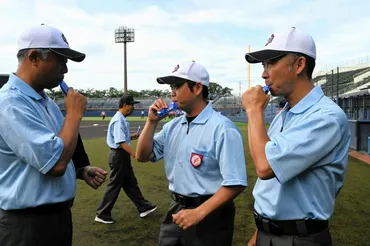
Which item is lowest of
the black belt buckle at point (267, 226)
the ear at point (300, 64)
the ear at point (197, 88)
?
the black belt buckle at point (267, 226)

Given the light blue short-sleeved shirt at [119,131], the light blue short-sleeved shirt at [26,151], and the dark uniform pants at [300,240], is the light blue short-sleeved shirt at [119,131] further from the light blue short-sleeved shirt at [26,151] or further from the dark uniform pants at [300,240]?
the dark uniform pants at [300,240]

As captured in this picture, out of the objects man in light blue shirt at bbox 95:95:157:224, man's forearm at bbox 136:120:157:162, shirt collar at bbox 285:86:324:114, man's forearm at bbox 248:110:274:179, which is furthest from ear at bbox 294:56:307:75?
man in light blue shirt at bbox 95:95:157:224

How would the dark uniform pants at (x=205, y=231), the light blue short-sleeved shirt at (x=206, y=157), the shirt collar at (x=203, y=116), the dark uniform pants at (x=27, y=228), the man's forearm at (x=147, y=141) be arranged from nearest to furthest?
the dark uniform pants at (x=27, y=228) < the light blue short-sleeved shirt at (x=206, y=157) < the dark uniform pants at (x=205, y=231) < the shirt collar at (x=203, y=116) < the man's forearm at (x=147, y=141)

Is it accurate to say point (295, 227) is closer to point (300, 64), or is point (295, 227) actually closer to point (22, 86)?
point (300, 64)

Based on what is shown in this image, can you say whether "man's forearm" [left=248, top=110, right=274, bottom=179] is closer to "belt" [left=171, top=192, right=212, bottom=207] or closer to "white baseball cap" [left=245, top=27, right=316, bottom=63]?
"white baseball cap" [left=245, top=27, right=316, bottom=63]

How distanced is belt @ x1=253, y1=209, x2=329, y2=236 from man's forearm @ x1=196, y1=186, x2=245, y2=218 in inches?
13.6

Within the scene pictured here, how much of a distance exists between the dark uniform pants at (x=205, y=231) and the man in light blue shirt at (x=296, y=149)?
50 cm

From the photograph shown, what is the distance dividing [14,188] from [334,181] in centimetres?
182

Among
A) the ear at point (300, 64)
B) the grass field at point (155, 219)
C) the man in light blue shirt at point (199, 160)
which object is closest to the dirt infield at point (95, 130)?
the grass field at point (155, 219)

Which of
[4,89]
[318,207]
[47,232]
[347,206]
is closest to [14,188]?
[47,232]

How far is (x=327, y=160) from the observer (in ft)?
6.44

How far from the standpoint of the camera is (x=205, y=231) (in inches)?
105

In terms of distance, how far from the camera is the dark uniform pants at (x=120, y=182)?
18.8ft

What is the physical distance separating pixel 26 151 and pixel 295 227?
1545 mm
